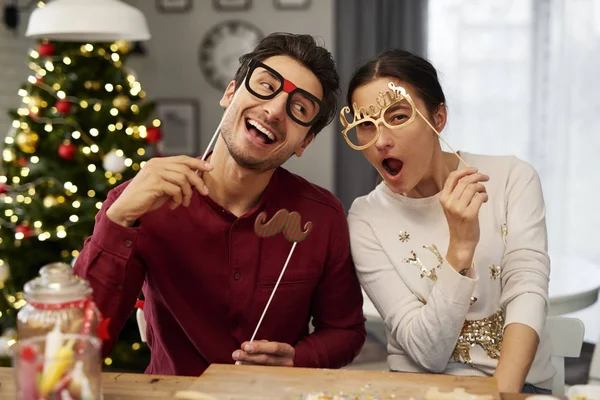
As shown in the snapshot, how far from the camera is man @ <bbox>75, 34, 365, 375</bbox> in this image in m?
1.71

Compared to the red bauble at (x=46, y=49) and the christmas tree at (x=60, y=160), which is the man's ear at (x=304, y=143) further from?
the red bauble at (x=46, y=49)

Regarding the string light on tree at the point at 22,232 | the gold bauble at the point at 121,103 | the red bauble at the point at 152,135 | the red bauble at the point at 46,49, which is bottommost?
the string light on tree at the point at 22,232

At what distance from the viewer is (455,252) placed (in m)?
1.58

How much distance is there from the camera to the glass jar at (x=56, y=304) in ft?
3.45

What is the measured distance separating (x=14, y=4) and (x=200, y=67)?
1.60 metres

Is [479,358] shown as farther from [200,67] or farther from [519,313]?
[200,67]

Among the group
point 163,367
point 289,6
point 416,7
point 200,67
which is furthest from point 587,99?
point 163,367

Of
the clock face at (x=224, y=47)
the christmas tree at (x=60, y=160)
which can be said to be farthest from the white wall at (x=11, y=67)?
the clock face at (x=224, y=47)

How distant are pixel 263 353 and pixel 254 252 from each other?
0.28m

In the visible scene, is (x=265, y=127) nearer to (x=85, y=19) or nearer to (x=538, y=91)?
(x=85, y=19)

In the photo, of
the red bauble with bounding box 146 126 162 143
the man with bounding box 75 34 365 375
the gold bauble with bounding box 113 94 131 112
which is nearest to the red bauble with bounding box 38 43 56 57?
the gold bauble with bounding box 113 94 131 112

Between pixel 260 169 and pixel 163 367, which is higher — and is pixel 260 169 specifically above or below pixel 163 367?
above

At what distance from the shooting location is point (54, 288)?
1.05 metres

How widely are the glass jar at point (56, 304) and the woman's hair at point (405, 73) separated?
98cm
